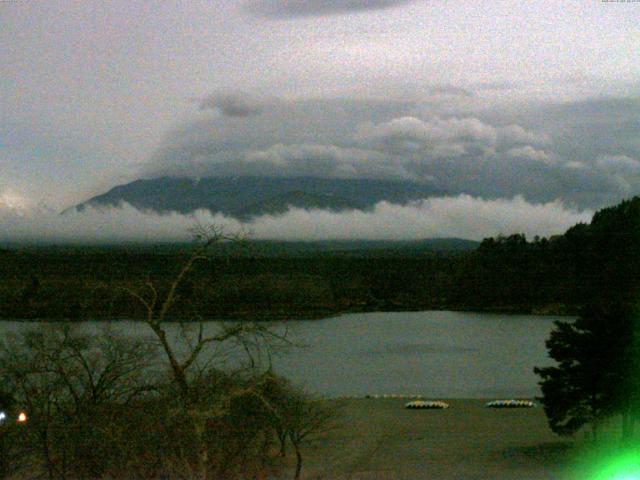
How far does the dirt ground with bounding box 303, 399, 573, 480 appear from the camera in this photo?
38.0 ft

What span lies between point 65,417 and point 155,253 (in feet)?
72.2

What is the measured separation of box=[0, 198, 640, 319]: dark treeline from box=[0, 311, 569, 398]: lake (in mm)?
1960

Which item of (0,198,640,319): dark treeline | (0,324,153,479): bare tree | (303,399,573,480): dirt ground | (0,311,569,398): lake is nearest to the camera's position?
(0,324,153,479): bare tree

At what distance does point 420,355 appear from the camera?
A: 1494 inches

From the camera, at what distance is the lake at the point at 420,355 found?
2889cm

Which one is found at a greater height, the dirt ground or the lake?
the dirt ground

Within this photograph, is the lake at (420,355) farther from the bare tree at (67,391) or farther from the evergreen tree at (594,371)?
the bare tree at (67,391)

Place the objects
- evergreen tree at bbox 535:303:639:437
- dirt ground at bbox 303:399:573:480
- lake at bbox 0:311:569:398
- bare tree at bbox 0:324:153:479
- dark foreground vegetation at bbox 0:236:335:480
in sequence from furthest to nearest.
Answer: lake at bbox 0:311:569:398, evergreen tree at bbox 535:303:639:437, dirt ground at bbox 303:399:573:480, bare tree at bbox 0:324:153:479, dark foreground vegetation at bbox 0:236:335:480

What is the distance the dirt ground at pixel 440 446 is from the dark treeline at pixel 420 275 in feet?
37.2

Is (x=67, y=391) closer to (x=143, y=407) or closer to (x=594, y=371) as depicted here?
(x=143, y=407)

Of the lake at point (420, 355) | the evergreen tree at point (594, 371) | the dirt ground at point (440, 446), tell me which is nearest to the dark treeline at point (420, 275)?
the lake at point (420, 355)

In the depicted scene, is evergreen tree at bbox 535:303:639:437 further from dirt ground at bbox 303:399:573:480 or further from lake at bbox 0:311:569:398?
lake at bbox 0:311:569:398

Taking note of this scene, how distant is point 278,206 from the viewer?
362 feet

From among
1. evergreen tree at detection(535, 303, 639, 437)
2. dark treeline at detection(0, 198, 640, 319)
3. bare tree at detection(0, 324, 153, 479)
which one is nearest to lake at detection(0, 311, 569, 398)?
dark treeline at detection(0, 198, 640, 319)
